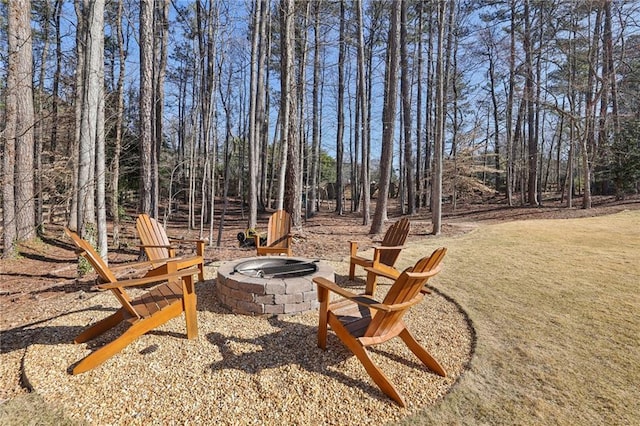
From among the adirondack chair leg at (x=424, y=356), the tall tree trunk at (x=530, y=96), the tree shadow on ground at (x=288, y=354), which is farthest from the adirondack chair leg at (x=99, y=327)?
the tall tree trunk at (x=530, y=96)

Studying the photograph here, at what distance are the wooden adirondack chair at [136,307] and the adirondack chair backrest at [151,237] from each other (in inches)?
43.8

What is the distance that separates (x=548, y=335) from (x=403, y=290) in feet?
5.67

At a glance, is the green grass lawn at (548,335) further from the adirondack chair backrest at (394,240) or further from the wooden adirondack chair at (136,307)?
the wooden adirondack chair at (136,307)

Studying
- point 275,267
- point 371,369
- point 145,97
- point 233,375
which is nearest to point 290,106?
point 145,97

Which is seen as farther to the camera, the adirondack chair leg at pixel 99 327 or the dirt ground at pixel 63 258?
the dirt ground at pixel 63 258

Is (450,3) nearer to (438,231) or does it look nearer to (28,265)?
(438,231)

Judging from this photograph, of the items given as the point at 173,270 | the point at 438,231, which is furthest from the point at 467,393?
the point at 438,231

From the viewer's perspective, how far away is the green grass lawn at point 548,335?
1854 mm

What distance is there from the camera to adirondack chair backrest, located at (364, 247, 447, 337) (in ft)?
6.40

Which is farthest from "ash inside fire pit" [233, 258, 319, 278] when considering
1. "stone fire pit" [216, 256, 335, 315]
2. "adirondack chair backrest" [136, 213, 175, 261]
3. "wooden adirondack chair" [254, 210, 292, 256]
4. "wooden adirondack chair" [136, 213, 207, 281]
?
"adirondack chair backrest" [136, 213, 175, 261]

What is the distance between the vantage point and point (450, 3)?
727 cm

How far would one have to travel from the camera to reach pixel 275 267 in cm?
372

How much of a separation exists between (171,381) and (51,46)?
13.8 m

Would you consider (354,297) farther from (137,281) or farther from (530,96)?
(530,96)
